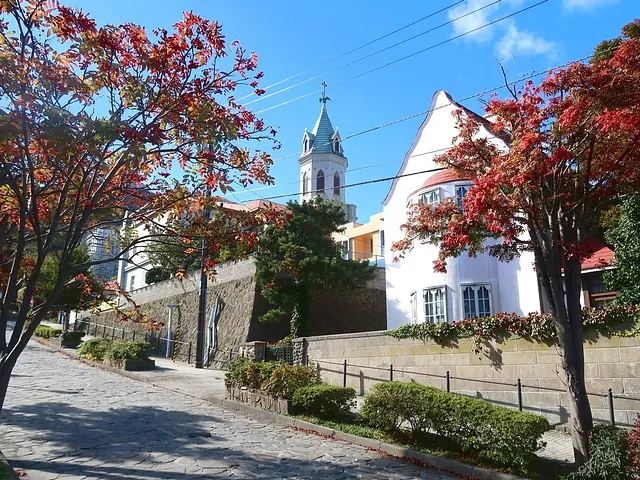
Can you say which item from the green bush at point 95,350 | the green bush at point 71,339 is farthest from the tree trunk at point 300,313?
the green bush at point 71,339

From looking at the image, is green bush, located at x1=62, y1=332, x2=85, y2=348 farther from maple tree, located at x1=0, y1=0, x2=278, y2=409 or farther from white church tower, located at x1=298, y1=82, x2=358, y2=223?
white church tower, located at x1=298, y1=82, x2=358, y2=223

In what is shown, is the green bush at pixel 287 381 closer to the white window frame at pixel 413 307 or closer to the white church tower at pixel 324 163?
the white window frame at pixel 413 307

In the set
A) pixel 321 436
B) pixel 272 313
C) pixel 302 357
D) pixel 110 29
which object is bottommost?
pixel 321 436

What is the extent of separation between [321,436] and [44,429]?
5321 millimetres

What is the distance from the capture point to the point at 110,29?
23.4 ft

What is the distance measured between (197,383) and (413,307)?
811 cm

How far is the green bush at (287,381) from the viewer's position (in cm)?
1246

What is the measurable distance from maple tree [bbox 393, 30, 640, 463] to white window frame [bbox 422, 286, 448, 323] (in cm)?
971

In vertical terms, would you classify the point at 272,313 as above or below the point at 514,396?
above

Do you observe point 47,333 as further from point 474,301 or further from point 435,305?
point 474,301

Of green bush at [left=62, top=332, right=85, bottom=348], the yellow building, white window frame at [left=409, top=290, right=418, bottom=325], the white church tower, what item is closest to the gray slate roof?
the white church tower

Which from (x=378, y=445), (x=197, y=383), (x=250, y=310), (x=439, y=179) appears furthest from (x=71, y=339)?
(x=378, y=445)

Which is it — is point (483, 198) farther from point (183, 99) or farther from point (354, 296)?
point (354, 296)

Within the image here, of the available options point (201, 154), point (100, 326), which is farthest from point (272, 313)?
point (100, 326)
